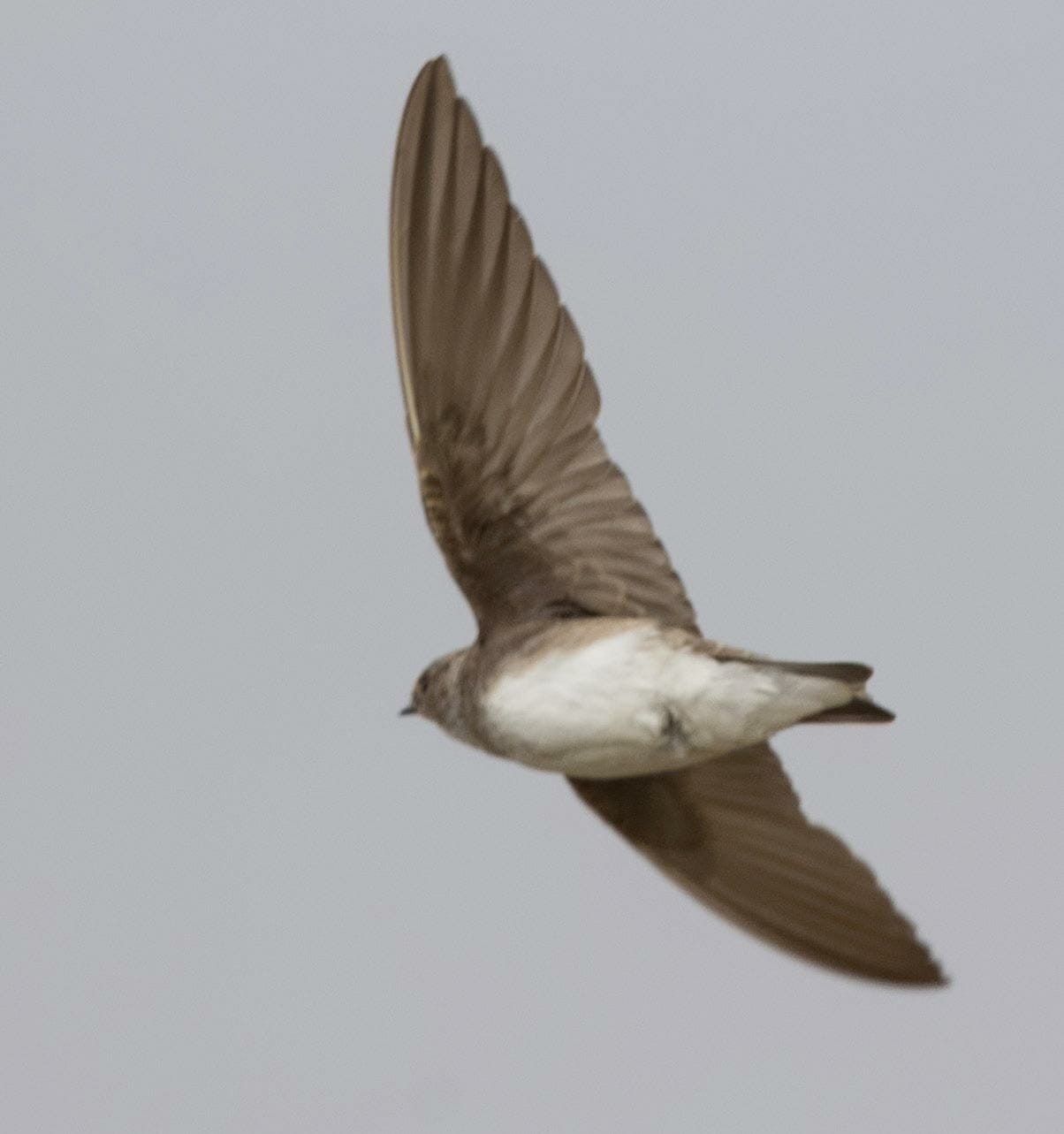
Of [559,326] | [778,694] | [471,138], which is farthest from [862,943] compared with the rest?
[471,138]

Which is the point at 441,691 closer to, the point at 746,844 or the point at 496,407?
the point at 496,407

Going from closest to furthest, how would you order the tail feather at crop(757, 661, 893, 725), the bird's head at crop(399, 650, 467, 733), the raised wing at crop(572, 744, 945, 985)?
1. the tail feather at crop(757, 661, 893, 725)
2. the bird's head at crop(399, 650, 467, 733)
3. the raised wing at crop(572, 744, 945, 985)

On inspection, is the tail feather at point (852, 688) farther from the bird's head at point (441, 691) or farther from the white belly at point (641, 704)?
the bird's head at point (441, 691)

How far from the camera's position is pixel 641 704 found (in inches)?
167

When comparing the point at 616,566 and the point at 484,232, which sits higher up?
the point at 484,232

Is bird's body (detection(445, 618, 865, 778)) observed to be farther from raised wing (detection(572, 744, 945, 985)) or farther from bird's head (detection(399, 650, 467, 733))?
raised wing (detection(572, 744, 945, 985))

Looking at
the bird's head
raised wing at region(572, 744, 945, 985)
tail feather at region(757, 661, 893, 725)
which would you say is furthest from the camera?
raised wing at region(572, 744, 945, 985)

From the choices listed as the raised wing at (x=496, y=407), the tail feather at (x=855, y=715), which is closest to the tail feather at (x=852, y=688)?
the tail feather at (x=855, y=715)

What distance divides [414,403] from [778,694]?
2.46 feet

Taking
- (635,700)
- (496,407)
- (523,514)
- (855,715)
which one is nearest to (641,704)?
(635,700)

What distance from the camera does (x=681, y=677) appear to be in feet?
14.0

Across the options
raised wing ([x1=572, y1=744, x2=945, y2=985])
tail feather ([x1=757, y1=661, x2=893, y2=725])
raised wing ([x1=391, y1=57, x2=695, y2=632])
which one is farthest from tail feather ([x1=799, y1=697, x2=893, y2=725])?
raised wing ([x1=572, y1=744, x2=945, y2=985])

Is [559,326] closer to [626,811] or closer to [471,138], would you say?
[471,138]

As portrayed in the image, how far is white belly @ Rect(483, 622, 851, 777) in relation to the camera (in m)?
4.25
